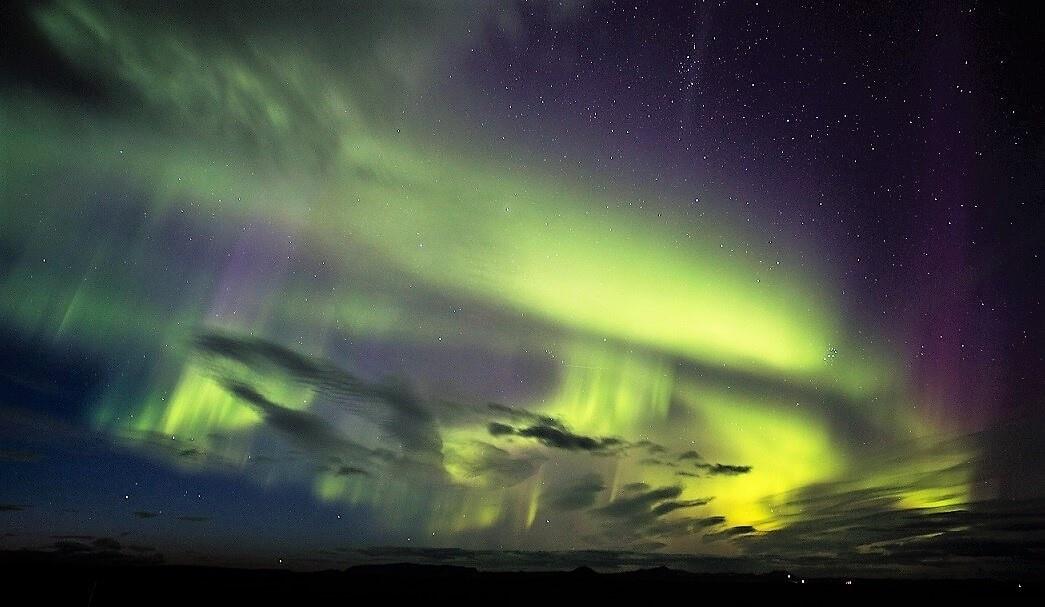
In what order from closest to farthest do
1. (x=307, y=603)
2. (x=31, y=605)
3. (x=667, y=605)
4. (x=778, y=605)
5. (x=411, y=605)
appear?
(x=31, y=605)
(x=307, y=603)
(x=411, y=605)
(x=667, y=605)
(x=778, y=605)

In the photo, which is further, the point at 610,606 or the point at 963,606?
the point at 963,606

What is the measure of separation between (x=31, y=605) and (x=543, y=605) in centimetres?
6596

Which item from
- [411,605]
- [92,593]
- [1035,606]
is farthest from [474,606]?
[1035,606]

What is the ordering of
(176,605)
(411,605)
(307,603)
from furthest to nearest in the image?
(411,605) → (307,603) → (176,605)

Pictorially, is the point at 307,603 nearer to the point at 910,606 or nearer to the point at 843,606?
the point at 843,606

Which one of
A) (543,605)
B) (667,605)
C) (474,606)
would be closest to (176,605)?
(474,606)

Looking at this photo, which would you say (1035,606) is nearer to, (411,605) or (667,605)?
(667,605)

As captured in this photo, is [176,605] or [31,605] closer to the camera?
[31,605]

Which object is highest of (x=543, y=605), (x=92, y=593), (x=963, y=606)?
(x=963, y=606)

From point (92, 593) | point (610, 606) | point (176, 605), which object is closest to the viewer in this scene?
point (92, 593)

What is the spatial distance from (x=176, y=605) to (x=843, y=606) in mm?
114572

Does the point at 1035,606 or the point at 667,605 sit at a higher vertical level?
the point at 1035,606

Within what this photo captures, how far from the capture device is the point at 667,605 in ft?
356

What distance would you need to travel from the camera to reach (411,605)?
9012 centimetres
